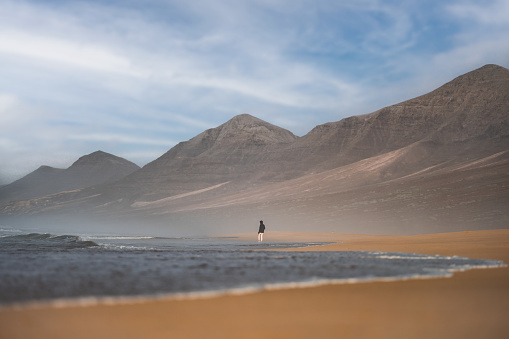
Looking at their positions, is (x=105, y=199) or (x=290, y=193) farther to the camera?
(x=105, y=199)

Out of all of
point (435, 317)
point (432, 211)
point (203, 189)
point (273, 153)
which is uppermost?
point (273, 153)

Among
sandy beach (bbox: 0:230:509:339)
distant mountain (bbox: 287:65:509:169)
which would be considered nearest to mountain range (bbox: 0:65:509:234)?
distant mountain (bbox: 287:65:509:169)

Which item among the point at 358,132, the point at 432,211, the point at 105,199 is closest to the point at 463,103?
the point at 358,132

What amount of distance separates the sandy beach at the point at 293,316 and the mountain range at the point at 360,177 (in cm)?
4919

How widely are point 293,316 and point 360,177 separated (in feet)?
335

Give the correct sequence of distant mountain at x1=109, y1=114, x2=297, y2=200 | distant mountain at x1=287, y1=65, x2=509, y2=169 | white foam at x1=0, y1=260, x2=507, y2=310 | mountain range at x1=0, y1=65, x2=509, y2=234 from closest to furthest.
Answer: white foam at x1=0, y1=260, x2=507, y2=310 < mountain range at x1=0, y1=65, x2=509, y2=234 < distant mountain at x1=287, y1=65, x2=509, y2=169 < distant mountain at x1=109, y1=114, x2=297, y2=200

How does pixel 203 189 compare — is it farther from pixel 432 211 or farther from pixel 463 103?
pixel 432 211

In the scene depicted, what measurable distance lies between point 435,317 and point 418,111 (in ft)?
456

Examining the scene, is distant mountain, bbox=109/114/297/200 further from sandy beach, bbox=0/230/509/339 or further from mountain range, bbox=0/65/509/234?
sandy beach, bbox=0/230/509/339

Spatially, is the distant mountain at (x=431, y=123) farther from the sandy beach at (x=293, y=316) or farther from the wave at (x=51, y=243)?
the sandy beach at (x=293, y=316)

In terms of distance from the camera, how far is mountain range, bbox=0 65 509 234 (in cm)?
6725

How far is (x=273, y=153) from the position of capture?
169m

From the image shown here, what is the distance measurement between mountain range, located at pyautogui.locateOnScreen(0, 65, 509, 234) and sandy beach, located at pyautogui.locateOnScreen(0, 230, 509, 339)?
49.2 m

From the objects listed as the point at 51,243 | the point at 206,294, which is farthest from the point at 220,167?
the point at 206,294
